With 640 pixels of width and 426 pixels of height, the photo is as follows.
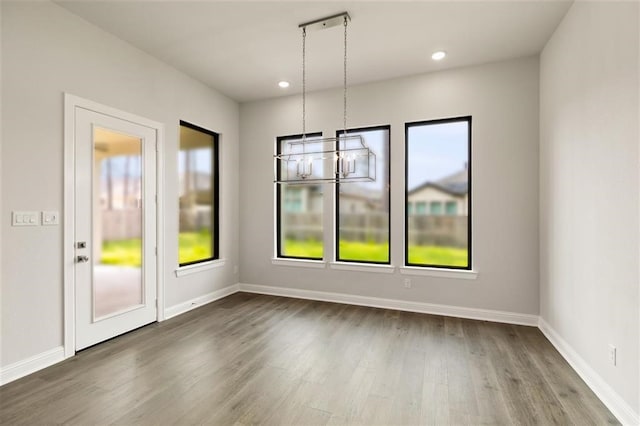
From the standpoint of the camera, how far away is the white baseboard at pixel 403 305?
375 cm

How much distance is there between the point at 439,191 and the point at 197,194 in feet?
10.9

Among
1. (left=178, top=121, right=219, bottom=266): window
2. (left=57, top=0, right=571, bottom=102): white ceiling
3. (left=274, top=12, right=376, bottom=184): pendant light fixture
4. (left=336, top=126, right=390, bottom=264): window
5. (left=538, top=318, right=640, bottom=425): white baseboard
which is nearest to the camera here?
(left=538, top=318, right=640, bottom=425): white baseboard

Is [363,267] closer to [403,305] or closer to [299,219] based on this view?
[403,305]

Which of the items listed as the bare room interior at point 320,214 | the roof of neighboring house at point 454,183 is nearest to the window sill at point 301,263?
the bare room interior at point 320,214

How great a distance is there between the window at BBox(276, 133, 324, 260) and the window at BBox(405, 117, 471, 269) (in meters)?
1.33

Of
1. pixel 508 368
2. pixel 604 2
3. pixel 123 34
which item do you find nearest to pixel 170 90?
pixel 123 34

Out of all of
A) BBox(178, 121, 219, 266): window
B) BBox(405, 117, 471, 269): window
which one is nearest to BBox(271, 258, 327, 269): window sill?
BBox(178, 121, 219, 266): window

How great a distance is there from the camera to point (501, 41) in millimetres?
3355

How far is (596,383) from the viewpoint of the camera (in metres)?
2.35

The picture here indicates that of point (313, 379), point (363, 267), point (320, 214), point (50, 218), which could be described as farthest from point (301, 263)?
point (50, 218)

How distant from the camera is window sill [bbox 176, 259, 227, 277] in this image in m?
4.13

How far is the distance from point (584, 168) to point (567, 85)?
0.85 metres

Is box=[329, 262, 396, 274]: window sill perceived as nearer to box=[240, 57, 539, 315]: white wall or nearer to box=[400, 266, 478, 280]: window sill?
box=[240, 57, 539, 315]: white wall

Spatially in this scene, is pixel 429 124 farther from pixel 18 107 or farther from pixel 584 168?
pixel 18 107
